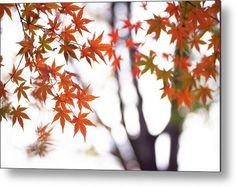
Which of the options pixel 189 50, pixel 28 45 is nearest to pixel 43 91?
pixel 28 45

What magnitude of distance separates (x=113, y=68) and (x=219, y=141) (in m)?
0.54

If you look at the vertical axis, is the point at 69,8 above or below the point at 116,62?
above

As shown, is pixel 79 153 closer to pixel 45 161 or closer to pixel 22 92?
pixel 45 161

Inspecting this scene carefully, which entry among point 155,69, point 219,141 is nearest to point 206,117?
point 219,141

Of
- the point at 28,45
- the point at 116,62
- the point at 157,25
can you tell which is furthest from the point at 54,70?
A: the point at 157,25

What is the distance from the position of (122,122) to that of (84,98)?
0.63 ft

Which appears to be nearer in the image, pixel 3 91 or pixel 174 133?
pixel 174 133

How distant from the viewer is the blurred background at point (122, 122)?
7.37 ft

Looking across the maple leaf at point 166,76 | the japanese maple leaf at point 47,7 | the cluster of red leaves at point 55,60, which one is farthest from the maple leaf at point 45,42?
the maple leaf at point 166,76

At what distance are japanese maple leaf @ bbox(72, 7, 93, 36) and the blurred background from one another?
22mm

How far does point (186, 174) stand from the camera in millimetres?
2277

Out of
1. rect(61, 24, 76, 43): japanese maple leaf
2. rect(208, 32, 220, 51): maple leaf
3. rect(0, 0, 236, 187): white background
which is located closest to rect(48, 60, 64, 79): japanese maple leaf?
rect(61, 24, 76, 43): japanese maple leaf

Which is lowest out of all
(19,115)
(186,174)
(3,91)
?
(186,174)

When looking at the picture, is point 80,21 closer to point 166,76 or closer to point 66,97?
point 66,97
